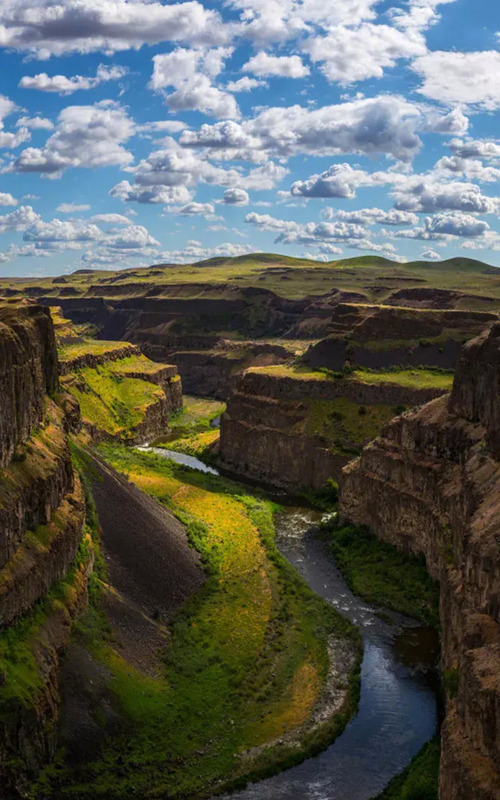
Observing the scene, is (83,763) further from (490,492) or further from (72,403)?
(72,403)

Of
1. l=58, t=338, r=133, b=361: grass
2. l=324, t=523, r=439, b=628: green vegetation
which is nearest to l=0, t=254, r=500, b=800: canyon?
l=324, t=523, r=439, b=628: green vegetation

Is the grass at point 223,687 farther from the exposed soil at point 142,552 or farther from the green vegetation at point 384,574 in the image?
the green vegetation at point 384,574

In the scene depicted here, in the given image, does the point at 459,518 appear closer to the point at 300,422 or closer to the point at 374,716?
the point at 374,716

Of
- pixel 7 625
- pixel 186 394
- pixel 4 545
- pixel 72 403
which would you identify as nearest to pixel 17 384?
pixel 4 545

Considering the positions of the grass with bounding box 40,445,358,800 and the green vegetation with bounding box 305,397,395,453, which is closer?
the grass with bounding box 40,445,358,800

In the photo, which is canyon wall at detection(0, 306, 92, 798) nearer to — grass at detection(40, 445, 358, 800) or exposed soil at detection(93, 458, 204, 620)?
grass at detection(40, 445, 358, 800)
